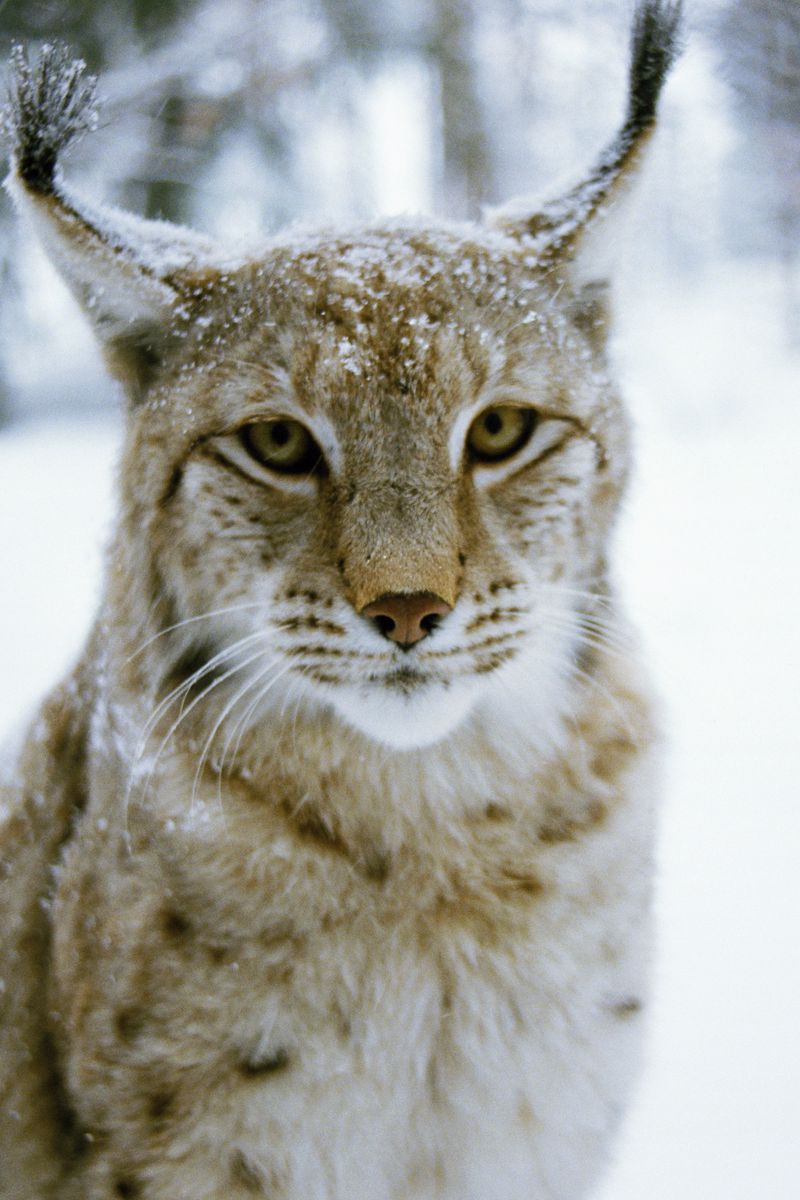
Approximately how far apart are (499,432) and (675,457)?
1.18 m

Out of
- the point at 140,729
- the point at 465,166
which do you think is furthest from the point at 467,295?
the point at 465,166

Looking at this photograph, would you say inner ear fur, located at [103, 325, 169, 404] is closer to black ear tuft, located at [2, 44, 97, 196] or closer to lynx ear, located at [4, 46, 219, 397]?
lynx ear, located at [4, 46, 219, 397]

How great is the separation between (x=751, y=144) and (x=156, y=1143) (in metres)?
1.43

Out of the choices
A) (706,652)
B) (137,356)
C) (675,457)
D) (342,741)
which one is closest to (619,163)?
(137,356)

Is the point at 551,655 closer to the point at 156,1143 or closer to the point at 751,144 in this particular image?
the point at 156,1143

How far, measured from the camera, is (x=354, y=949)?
1.10 m

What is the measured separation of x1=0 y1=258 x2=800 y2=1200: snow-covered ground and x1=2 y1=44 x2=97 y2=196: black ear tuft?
11.6 inches

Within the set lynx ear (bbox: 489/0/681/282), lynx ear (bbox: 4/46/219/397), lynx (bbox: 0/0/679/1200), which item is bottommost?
lynx (bbox: 0/0/679/1200)

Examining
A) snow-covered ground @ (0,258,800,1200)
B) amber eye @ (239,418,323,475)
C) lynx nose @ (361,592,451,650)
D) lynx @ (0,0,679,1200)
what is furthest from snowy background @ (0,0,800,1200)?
lynx nose @ (361,592,451,650)

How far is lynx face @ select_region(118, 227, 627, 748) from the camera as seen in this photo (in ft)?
3.26

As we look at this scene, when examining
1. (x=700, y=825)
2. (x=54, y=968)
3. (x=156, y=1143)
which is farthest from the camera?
(x=700, y=825)

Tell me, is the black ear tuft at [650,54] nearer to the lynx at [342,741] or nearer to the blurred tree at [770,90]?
the lynx at [342,741]

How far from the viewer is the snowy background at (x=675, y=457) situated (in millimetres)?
1374

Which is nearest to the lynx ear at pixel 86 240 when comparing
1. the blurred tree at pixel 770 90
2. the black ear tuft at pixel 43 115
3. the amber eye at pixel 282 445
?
the black ear tuft at pixel 43 115
